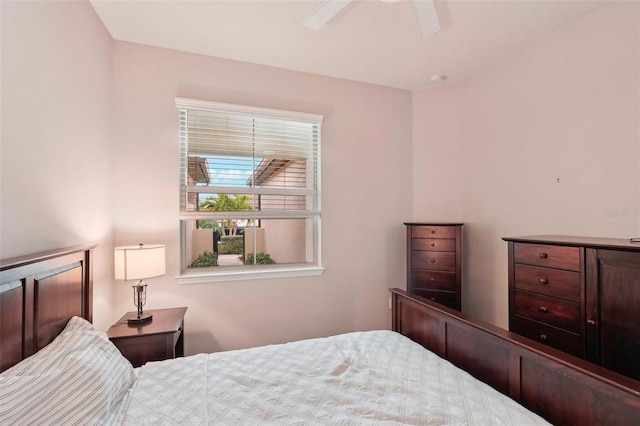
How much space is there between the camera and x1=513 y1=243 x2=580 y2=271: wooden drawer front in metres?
1.63

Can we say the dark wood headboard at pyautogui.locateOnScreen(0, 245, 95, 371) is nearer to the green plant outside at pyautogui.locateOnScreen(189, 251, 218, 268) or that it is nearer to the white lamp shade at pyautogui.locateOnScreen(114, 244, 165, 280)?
the white lamp shade at pyautogui.locateOnScreen(114, 244, 165, 280)

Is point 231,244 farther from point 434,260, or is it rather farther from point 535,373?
point 535,373

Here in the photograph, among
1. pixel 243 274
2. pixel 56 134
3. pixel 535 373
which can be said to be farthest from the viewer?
pixel 243 274

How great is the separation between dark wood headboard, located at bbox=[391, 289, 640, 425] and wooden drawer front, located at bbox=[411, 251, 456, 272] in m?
1.07

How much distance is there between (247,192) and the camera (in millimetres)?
2748

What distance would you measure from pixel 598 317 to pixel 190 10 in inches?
119

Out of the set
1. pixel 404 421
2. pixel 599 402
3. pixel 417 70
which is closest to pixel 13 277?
pixel 404 421

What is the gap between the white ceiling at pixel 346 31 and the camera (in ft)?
6.56

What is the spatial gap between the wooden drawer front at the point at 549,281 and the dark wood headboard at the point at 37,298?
2.55 meters

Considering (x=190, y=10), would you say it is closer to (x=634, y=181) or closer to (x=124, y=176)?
(x=124, y=176)

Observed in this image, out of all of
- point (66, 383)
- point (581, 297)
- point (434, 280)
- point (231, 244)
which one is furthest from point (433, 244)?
→ point (66, 383)

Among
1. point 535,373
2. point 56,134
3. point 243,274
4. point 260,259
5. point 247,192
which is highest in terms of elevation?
point 56,134

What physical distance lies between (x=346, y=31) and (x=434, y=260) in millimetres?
2088

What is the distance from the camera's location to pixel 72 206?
1729 millimetres
